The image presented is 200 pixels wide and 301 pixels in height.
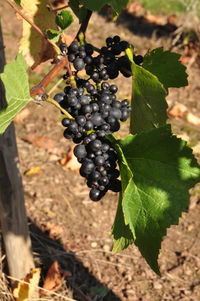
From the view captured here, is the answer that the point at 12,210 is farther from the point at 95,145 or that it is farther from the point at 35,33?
the point at 95,145

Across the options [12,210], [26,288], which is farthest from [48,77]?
[26,288]

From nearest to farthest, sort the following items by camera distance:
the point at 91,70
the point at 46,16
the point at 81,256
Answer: the point at 91,70
the point at 46,16
the point at 81,256

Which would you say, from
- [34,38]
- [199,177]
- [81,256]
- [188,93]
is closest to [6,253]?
[81,256]

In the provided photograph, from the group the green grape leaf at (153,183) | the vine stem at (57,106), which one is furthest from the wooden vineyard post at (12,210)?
the green grape leaf at (153,183)

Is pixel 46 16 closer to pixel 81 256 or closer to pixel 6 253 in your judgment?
pixel 6 253

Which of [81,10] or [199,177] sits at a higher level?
[81,10]

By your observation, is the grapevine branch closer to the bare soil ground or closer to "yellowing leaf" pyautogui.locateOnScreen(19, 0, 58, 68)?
"yellowing leaf" pyautogui.locateOnScreen(19, 0, 58, 68)
